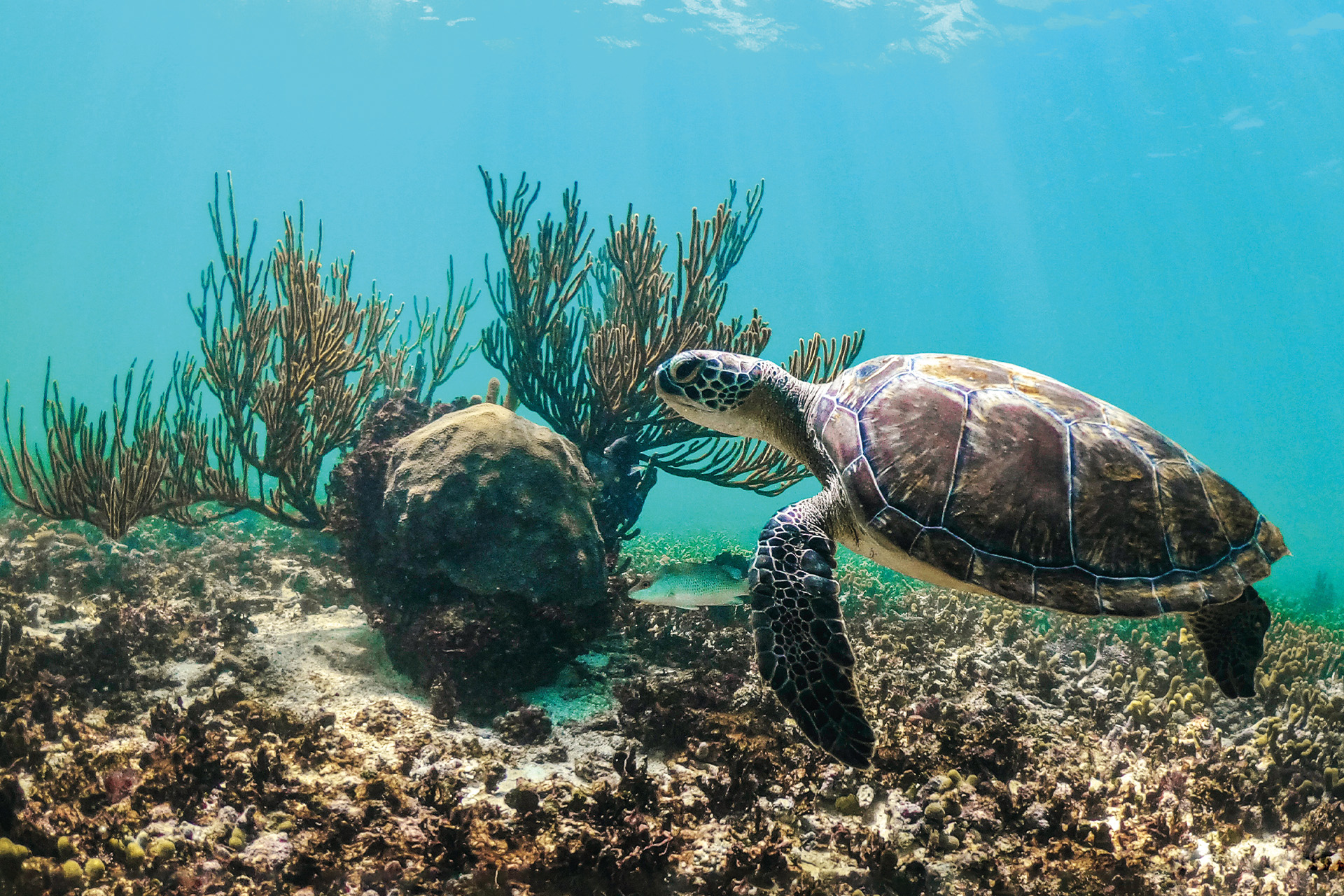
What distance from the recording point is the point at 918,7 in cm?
3747

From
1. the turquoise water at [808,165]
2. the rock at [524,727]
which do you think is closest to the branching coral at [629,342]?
the rock at [524,727]

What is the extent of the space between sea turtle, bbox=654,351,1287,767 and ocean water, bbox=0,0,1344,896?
690mm

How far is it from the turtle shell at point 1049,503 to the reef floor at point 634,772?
3.31 ft

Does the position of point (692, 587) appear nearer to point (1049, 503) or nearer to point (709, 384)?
point (709, 384)

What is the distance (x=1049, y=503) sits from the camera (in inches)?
130

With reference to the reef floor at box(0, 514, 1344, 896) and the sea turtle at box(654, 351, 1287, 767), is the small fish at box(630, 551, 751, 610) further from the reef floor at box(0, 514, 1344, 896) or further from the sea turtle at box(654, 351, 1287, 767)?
the sea turtle at box(654, 351, 1287, 767)

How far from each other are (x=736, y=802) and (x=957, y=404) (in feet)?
8.06

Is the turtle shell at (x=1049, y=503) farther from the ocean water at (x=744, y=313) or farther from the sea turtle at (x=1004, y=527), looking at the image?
the ocean water at (x=744, y=313)

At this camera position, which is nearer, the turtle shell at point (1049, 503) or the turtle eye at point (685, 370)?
the turtle shell at point (1049, 503)

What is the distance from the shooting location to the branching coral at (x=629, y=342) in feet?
20.8

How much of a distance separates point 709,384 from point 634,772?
2.46 metres

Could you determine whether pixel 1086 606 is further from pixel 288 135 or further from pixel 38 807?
pixel 288 135

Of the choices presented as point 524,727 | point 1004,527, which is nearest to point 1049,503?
point 1004,527

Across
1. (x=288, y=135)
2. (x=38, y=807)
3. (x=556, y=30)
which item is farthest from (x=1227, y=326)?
(x=288, y=135)
